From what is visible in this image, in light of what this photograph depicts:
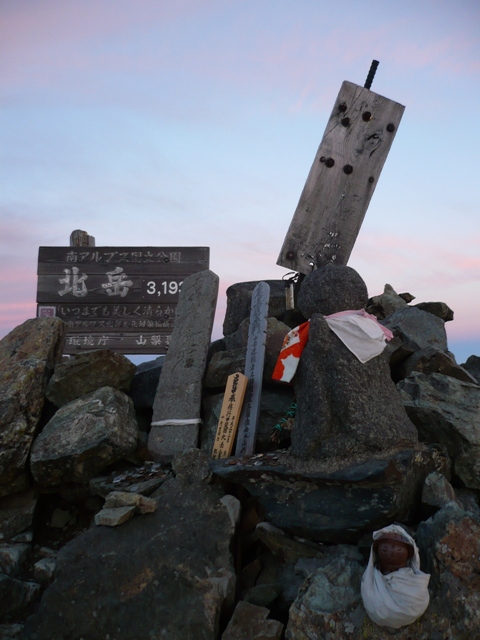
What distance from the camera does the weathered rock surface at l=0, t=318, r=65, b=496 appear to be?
21.9 ft

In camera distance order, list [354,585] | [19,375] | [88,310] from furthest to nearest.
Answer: [88,310] → [19,375] → [354,585]

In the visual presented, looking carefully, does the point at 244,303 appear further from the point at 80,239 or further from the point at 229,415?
the point at 80,239

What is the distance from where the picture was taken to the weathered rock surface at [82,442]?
6.35 meters

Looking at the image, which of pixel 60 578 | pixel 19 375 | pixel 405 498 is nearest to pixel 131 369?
pixel 19 375

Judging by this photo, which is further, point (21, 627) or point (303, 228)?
point (303, 228)

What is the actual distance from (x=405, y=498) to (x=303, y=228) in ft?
14.8

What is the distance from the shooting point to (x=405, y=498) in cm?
471

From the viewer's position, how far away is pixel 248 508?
5.62 meters

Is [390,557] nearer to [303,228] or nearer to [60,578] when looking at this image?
[60,578]

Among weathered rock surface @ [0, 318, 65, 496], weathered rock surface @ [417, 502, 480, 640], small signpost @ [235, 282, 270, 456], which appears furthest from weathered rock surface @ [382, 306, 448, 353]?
weathered rock surface @ [0, 318, 65, 496]

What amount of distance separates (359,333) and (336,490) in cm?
146

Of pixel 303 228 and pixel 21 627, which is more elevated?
pixel 303 228

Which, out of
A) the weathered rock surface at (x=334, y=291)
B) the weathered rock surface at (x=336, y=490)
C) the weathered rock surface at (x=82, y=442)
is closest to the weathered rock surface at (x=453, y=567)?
the weathered rock surface at (x=336, y=490)

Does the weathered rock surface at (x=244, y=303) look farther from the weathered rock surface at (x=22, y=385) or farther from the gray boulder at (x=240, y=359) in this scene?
the weathered rock surface at (x=22, y=385)
